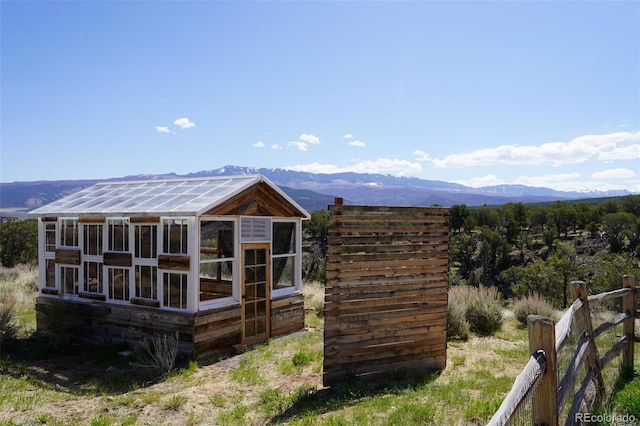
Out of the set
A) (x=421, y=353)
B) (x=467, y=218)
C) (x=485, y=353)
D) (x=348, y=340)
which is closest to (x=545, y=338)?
(x=348, y=340)

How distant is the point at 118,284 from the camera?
9672 mm

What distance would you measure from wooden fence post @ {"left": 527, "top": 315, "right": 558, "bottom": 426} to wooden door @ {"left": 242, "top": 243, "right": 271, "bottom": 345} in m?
6.96

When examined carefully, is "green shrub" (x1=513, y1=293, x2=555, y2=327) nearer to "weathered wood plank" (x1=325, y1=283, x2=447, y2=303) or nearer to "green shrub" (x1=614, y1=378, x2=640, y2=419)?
"weathered wood plank" (x1=325, y1=283, x2=447, y2=303)

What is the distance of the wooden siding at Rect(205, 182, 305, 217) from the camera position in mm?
9281

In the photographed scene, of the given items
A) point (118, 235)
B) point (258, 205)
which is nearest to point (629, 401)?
point (258, 205)

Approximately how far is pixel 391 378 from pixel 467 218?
132 feet

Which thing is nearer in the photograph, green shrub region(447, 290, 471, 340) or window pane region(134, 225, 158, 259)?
window pane region(134, 225, 158, 259)

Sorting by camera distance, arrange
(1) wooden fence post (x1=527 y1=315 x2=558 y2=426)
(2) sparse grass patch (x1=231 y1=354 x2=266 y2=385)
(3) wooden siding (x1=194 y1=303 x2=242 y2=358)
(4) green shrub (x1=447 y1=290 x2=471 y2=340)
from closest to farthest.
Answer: (1) wooden fence post (x1=527 y1=315 x2=558 y2=426) → (2) sparse grass patch (x1=231 y1=354 x2=266 y2=385) → (3) wooden siding (x1=194 y1=303 x2=242 y2=358) → (4) green shrub (x1=447 y1=290 x2=471 y2=340)

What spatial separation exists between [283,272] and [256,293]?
3.46ft

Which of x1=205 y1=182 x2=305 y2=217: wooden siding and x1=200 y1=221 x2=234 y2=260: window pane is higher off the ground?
x1=205 y1=182 x2=305 y2=217: wooden siding

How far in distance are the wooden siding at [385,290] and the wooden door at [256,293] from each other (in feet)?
11.5

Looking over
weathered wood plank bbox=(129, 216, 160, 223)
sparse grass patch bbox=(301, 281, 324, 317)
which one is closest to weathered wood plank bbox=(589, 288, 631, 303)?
weathered wood plank bbox=(129, 216, 160, 223)

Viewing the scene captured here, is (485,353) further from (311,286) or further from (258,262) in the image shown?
(311,286)

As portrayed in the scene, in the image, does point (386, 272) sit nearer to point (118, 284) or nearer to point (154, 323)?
point (154, 323)
